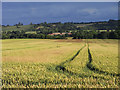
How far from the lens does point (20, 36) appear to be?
139 m

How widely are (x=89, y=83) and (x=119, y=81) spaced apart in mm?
3763

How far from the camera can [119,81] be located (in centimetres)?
1794

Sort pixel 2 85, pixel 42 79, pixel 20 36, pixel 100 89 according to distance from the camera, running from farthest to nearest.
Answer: pixel 20 36 < pixel 42 79 < pixel 2 85 < pixel 100 89

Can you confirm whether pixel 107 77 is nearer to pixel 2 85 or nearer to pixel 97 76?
pixel 97 76

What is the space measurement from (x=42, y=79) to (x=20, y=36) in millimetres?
125136

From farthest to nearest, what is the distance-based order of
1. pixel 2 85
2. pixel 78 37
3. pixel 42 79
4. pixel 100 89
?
pixel 78 37, pixel 42 79, pixel 2 85, pixel 100 89

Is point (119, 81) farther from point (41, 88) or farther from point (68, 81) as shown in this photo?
point (41, 88)

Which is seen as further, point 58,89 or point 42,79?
point 42,79

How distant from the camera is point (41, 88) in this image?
1603 cm

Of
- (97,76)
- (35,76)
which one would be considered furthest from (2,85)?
(97,76)

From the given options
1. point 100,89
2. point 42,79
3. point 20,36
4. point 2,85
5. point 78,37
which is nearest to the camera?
point 100,89

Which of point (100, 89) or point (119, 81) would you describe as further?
point (119, 81)

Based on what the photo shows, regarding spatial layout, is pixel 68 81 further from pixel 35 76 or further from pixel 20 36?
pixel 20 36

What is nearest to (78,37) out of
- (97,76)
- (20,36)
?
(20,36)
